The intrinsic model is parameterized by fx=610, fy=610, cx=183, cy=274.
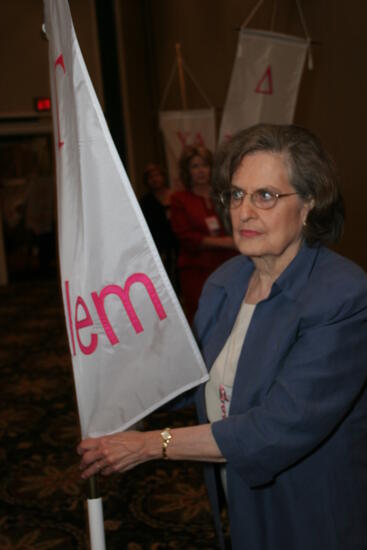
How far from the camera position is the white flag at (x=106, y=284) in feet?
3.68

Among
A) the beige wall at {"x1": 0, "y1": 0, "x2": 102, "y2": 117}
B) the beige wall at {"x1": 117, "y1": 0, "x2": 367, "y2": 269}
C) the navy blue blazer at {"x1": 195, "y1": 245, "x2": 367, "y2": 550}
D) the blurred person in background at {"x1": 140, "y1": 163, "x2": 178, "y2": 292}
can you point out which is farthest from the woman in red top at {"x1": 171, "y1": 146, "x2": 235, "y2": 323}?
the beige wall at {"x1": 0, "y1": 0, "x2": 102, "y2": 117}

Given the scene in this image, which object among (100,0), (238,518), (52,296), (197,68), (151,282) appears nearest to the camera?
(151,282)

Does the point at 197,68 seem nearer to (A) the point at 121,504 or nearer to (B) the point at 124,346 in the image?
(A) the point at 121,504

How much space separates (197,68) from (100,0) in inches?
221

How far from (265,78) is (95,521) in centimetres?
350

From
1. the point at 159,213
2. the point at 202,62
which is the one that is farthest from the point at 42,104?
the point at 159,213

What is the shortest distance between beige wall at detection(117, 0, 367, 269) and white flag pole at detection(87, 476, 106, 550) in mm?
3270

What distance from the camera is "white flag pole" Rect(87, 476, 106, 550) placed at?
4.03 feet

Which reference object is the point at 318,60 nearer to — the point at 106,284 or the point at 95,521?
the point at 106,284

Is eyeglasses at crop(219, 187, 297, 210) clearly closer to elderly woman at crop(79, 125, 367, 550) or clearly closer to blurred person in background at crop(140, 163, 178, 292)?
elderly woman at crop(79, 125, 367, 550)

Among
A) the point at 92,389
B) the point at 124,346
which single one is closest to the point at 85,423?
the point at 92,389

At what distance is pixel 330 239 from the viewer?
1.45 metres

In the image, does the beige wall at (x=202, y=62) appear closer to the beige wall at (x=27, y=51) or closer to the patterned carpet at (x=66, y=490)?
the beige wall at (x=27, y=51)

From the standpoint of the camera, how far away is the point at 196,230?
370 cm
